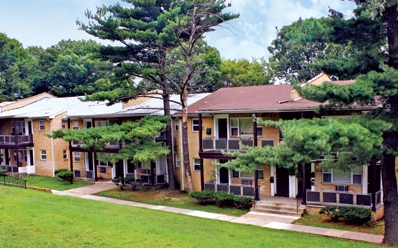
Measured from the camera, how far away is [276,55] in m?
47.2

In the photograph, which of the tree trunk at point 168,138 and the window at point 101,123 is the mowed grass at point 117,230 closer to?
the tree trunk at point 168,138

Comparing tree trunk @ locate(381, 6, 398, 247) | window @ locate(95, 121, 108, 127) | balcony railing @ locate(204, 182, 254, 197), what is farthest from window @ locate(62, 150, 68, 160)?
tree trunk @ locate(381, 6, 398, 247)

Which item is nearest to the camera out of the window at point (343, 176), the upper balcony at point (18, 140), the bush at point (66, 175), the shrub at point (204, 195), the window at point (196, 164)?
the window at point (343, 176)

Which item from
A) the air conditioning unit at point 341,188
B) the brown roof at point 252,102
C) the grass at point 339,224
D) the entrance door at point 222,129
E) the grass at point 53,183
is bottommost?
the grass at point 339,224

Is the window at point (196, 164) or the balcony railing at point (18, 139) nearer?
the window at point (196, 164)

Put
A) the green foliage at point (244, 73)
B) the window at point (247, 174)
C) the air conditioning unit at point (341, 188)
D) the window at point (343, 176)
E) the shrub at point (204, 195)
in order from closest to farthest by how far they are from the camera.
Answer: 1. the window at point (343, 176)
2. the air conditioning unit at point (341, 188)
3. the shrub at point (204, 195)
4. the window at point (247, 174)
5. the green foliage at point (244, 73)

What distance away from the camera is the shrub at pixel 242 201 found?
20.6m

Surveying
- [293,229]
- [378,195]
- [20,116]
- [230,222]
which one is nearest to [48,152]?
[20,116]

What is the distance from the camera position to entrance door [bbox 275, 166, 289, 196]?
2209 centimetres

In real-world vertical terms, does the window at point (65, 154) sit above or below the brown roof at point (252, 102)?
below

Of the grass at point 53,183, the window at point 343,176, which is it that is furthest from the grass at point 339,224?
the grass at point 53,183

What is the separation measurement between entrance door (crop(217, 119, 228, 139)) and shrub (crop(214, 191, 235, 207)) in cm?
390

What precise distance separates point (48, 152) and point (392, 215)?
28.2 meters

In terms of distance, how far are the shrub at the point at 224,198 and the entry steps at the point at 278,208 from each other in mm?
1310
